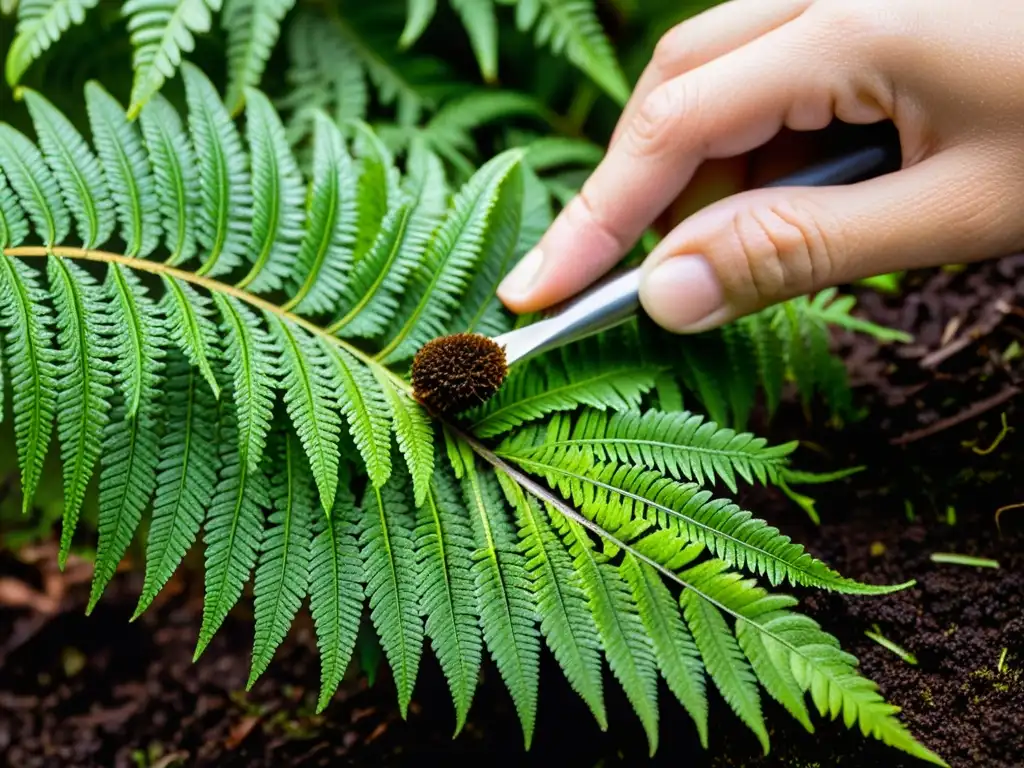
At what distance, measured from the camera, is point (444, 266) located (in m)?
1.89

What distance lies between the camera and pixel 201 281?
183 cm

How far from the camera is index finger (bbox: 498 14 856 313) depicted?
1773 millimetres

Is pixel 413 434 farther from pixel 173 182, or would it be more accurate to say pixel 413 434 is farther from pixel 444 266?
pixel 173 182

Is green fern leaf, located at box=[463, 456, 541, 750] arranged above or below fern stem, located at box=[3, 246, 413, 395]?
below

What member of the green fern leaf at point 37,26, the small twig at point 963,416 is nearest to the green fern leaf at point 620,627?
the small twig at point 963,416

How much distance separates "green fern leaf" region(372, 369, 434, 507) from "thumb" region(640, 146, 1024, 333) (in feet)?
1.77

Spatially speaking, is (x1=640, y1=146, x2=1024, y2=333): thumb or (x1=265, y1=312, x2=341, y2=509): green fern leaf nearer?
(x1=265, y1=312, x2=341, y2=509): green fern leaf

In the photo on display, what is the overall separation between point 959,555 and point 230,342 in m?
1.65

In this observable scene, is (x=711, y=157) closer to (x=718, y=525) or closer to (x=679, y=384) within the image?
(x=679, y=384)

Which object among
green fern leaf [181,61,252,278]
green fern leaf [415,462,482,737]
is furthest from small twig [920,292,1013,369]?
green fern leaf [181,61,252,278]

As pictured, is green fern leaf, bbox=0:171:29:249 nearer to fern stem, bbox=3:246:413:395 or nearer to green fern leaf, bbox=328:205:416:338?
fern stem, bbox=3:246:413:395

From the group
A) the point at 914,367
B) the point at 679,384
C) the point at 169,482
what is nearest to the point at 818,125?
the point at 679,384

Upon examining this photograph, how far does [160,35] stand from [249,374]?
94 cm

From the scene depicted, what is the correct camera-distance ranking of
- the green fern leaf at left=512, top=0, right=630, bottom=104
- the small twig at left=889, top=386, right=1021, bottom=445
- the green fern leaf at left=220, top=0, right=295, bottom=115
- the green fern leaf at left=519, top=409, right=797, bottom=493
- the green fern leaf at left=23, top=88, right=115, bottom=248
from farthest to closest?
the green fern leaf at left=512, top=0, right=630, bottom=104 → the green fern leaf at left=220, top=0, right=295, bottom=115 → the small twig at left=889, top=386, right=1021, bottom=445 → the green fern leaf at left=23, top=88, right=115, bottom=248 → the green fern leaf at left=519, top=409, right=797, bottom=493
